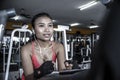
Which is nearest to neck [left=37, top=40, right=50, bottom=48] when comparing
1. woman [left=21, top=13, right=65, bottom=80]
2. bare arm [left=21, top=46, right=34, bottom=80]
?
woman [left=21, top=13, right=65, bottom=80]

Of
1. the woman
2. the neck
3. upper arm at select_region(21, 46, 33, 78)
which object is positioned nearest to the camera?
upper arm at select_region(21, 46, 33, 78)

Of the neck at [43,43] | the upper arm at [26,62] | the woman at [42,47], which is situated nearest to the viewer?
the upper arm at [26,62]

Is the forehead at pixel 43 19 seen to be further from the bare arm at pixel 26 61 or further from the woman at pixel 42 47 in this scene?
the bare arm at pixel 26 61

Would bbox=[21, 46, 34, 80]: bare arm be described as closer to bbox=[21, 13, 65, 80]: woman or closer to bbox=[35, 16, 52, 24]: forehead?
bbox=[21, 13, 65, 80]: woman

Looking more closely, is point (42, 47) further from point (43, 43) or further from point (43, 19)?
point (43, 19)

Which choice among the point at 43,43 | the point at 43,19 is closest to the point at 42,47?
the point at 43,43

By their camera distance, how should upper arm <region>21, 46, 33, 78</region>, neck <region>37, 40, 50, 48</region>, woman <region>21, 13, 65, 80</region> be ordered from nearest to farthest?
upper arm <region>21, 46, 33, 78</region>, woman <region>21, 13, 65, 80</region>, neck <region>37, 40, 50, 48</region>

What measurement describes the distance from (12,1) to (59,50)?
601 cm

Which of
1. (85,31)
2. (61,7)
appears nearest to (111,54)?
(61,7)

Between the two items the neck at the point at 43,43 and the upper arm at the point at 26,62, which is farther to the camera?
the neck at the point at 43,43

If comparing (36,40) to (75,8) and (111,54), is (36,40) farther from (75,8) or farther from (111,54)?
(75,8)

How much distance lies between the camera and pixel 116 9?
→ 0.12 meters

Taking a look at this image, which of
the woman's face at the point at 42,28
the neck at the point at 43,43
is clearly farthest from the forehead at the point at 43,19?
the neck at the point at 43,43

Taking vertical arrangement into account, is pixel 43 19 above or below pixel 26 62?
above
